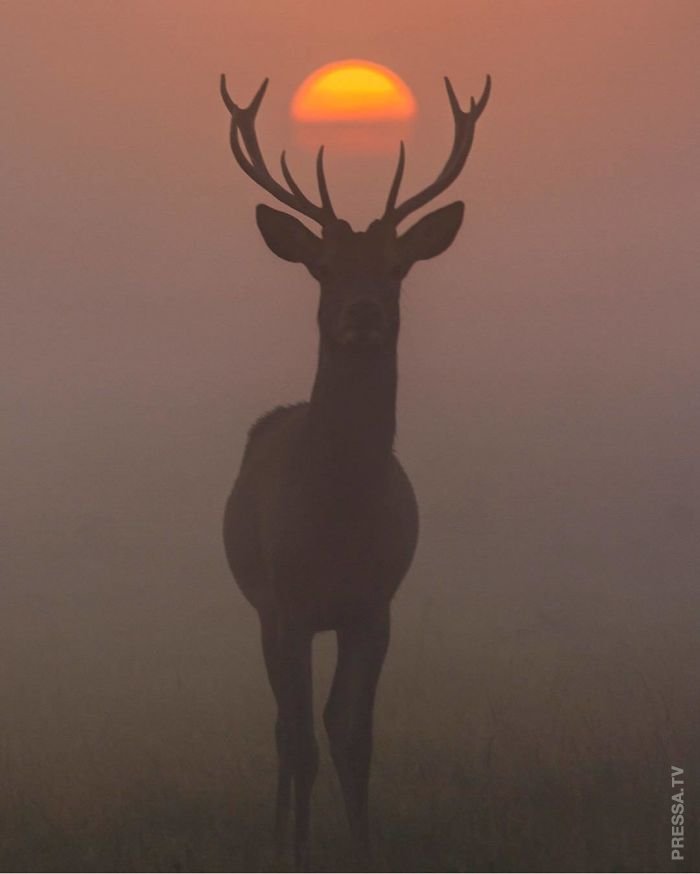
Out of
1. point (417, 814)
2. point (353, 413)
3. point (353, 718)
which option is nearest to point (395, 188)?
point (353, 413)

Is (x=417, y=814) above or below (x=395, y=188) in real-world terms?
below

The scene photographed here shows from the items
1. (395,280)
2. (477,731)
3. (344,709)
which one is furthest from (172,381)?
(477,731)

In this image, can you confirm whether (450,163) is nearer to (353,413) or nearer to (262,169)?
(262,169)

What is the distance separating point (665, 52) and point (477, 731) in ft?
6.19

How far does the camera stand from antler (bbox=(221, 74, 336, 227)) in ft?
13.4

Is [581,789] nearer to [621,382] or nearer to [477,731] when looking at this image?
[477,731]

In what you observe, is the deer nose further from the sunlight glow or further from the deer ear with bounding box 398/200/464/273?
the sunlight glow

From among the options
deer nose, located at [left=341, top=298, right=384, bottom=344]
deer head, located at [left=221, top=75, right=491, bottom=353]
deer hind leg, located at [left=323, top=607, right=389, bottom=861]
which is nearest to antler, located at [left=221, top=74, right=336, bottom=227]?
deer head, located at [left=221, top=75, right=491, bottom=353]

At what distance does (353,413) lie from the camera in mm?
4039

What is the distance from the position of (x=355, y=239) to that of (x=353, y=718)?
1231 millimetres

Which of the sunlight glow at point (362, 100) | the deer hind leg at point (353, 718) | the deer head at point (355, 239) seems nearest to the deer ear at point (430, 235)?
the deer head at point (355, 239)

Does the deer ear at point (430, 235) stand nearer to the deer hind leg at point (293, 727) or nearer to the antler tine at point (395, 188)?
the antler tine at point (395, 188)

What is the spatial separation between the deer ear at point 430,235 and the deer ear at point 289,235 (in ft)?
0.73

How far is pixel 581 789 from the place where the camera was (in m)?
4.30
